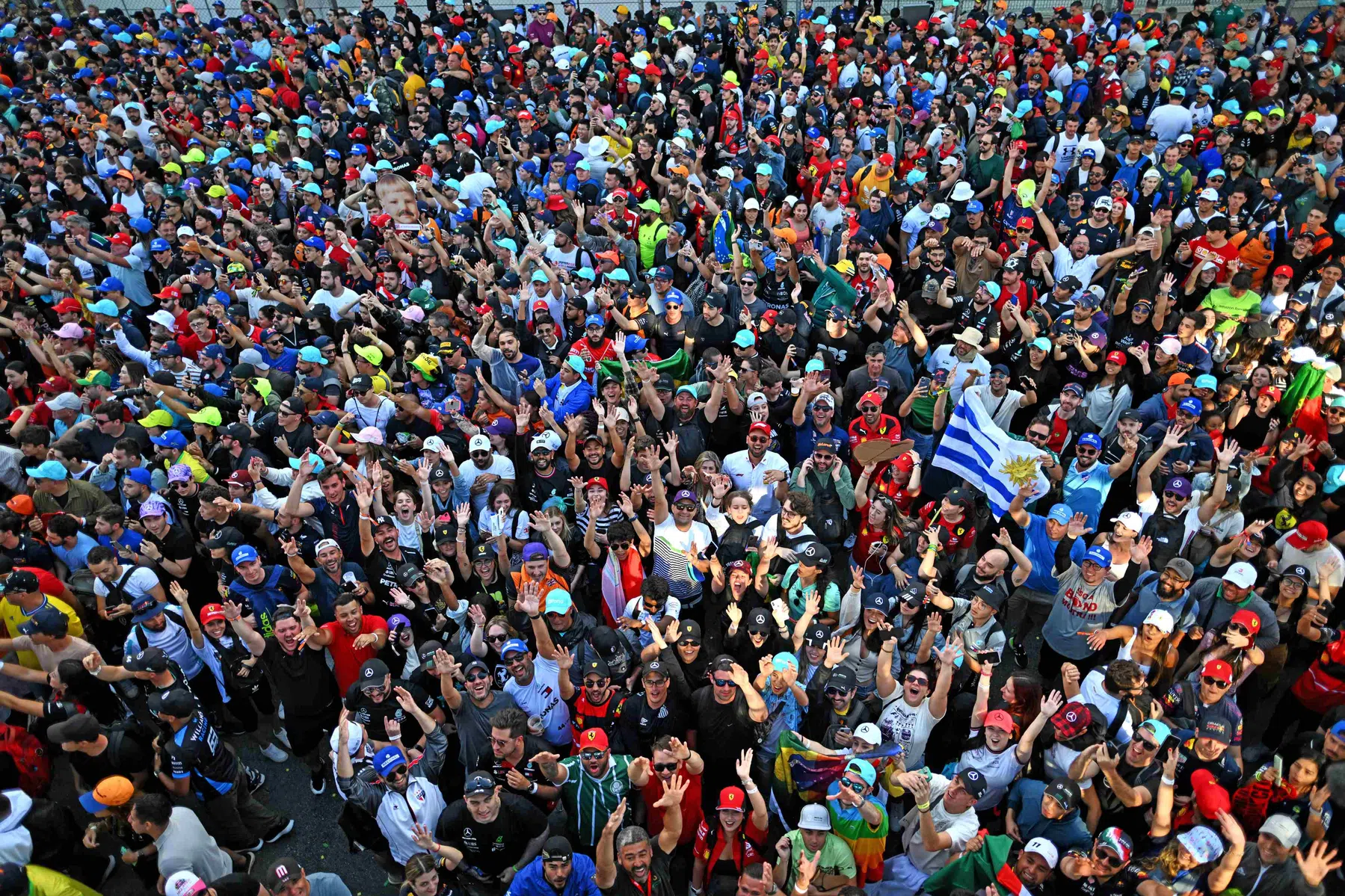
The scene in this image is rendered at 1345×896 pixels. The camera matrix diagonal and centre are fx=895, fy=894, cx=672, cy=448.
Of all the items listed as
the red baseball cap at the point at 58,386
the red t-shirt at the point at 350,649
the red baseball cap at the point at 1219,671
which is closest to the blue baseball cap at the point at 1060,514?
the red baseball cap at the point at 1219,671

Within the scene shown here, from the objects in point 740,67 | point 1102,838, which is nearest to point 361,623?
point 1102,838

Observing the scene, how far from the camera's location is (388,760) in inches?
214

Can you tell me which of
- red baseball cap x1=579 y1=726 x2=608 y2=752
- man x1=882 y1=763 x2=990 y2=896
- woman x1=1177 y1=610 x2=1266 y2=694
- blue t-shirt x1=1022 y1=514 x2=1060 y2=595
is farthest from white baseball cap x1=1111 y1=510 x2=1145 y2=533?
red baseball cap x1=579 y1=726 x2=608 y2=752

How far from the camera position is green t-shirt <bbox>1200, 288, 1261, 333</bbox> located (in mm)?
9219

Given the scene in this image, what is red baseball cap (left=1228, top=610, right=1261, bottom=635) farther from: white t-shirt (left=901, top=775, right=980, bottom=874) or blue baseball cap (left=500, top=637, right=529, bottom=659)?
blue baseball cap (left=500, top=637, right=529, bottom=659)

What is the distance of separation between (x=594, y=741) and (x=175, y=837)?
257cm

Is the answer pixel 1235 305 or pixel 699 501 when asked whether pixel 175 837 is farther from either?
pixel 1235 305

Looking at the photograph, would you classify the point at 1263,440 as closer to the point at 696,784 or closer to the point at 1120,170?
the point at 1120,170

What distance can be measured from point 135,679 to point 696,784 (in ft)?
13.6

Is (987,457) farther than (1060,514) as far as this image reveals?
Yes

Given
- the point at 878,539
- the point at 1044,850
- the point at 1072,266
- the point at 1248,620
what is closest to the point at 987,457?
the point at 878,539

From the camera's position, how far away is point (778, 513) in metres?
7.14

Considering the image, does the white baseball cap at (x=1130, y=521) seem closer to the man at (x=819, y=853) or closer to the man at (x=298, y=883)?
the man at (x=819, y=853)

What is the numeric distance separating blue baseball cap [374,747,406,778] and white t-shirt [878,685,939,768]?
9.86ft
